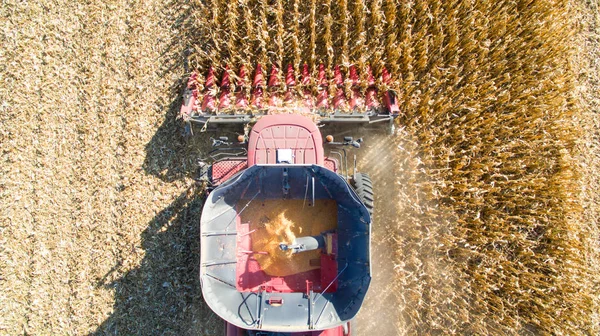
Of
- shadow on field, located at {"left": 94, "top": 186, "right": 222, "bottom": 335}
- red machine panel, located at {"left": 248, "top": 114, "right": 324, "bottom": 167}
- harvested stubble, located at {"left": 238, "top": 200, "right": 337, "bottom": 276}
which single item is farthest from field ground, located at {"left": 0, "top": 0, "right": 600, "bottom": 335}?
red machine panel, located at {"left": 248, "top": 114, "right": 324, "bottom": 167}

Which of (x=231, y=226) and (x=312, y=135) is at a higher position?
(x=312, y=135)

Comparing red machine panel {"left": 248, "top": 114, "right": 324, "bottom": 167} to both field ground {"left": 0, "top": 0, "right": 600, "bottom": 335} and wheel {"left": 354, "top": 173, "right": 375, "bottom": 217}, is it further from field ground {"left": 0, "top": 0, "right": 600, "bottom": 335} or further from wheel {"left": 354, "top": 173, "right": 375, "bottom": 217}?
field ground {"left": 0, "top": 0, "right": 600, "bottom": 335}

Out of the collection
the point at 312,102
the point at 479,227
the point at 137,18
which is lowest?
the point at 479,227

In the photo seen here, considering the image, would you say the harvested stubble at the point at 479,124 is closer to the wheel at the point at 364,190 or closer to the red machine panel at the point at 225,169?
the wheel at the point at 364,190

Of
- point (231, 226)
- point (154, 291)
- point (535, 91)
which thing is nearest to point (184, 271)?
point (154, 291)

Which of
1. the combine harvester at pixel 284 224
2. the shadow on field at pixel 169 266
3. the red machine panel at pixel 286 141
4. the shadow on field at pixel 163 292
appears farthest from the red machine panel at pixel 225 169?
the shadow on field at pixel 163 292

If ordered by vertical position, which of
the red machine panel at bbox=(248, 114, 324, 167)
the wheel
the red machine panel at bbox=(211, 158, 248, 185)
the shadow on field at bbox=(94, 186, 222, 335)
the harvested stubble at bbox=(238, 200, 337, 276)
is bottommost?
the shadow on field at bbox=(94, 186, 222, 335)

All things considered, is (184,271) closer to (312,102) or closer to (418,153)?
(312,102)
